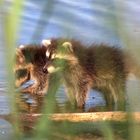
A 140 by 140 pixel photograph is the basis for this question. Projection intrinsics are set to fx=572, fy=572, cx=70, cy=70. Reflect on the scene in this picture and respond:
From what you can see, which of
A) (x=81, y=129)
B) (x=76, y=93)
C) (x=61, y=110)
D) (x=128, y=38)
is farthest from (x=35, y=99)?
(x=128, y=38)

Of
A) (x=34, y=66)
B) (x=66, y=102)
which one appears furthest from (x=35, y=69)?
(x=66, y=102)

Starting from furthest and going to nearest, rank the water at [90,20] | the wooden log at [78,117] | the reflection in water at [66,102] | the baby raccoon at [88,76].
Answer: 1. the baby raccoon at [88,76]
2. the reflection in water at [66,102]
3. the wooden log at [78,117]
4. the water at [90,20]

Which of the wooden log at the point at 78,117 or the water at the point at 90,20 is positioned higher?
the water at the point at 90,20

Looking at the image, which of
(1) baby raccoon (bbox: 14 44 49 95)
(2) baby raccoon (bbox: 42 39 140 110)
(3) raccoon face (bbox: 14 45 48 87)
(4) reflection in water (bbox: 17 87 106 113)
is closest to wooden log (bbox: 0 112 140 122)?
(4) reflection in water (bbox: 17 87 106 113)

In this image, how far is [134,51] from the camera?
5.12ft

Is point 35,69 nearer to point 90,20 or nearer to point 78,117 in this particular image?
point 78,117

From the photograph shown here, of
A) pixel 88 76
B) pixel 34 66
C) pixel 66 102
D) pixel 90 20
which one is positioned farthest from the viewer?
pixel 34 66

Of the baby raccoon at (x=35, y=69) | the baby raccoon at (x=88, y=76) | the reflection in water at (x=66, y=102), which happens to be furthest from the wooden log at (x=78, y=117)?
the baby raccoon at (x=35, y=69)

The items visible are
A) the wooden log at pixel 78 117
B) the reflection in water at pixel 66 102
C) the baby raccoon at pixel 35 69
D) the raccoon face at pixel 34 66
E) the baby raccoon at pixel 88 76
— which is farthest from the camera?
the raccoon face at pixel 34 66

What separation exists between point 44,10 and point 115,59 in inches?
149

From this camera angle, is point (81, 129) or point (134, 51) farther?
point (81, 129)

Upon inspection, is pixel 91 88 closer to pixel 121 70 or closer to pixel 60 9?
pixel 121 70

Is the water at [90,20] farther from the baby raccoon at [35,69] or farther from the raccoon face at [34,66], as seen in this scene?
the raccoon face at [34,66]

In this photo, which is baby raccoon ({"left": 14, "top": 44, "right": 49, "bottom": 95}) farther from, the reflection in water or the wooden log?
the wooden log
